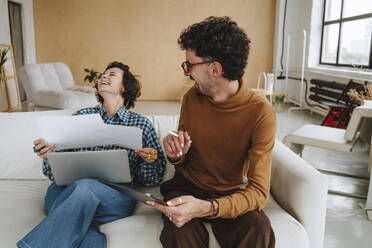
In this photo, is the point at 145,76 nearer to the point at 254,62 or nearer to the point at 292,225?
the point at 254,62

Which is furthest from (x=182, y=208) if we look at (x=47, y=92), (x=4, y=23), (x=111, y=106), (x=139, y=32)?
(x=139, y=32)

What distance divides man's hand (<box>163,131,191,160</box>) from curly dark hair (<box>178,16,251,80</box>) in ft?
0.96

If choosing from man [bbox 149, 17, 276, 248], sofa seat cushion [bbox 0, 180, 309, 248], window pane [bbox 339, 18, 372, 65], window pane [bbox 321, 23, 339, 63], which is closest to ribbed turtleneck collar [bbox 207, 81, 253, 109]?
man [bbox 149, 17, 276, 248]

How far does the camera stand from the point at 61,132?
4.40ft

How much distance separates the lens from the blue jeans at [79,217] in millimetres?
1153

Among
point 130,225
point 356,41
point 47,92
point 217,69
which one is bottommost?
point 130,225

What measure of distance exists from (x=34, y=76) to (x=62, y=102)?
667mm

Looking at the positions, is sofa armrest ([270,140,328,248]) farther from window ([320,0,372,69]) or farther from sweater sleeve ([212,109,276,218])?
window ([320,0,372,69])

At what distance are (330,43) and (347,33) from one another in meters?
0.66

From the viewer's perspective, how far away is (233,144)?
129 centimetres

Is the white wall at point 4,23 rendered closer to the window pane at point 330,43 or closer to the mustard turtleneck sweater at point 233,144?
the mustard turtleneck sweater at point 233,144

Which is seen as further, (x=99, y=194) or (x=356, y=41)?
(x=356, y=41)

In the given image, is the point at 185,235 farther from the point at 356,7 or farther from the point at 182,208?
the point at 356,7

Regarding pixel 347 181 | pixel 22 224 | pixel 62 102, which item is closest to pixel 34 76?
pixel 62 102
